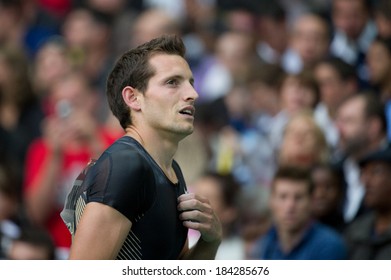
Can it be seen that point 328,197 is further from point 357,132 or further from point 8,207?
point 8,207

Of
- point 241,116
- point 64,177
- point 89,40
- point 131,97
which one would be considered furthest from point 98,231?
point 89,40

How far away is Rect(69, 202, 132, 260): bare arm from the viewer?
410cm

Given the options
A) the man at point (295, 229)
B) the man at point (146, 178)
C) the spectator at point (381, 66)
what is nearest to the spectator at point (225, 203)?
the man at point (295, 229)

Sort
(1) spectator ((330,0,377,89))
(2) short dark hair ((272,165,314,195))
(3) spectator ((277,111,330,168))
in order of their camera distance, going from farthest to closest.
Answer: (1) spectator ((330,0,377,89)) → (3) spectator ((277,111,330,168)) → (2) short dark hair ((272,165,314,195))

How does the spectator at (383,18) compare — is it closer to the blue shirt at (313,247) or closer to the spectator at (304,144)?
the spectator at (304,144)

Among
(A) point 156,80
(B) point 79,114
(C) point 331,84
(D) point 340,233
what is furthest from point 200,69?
(A) point 156,80

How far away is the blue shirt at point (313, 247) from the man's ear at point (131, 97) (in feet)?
8.40

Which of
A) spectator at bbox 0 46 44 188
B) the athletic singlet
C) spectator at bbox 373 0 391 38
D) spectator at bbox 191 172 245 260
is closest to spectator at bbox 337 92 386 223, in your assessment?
spectator at bbox 191 172 245 260

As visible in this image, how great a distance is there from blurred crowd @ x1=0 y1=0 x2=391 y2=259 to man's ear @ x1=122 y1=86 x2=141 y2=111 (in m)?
2.58

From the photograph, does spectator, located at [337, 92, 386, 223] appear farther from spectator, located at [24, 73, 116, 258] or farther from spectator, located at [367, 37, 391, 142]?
spectator, located at [24, 73, 116, 258]

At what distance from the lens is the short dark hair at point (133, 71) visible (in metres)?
4.46

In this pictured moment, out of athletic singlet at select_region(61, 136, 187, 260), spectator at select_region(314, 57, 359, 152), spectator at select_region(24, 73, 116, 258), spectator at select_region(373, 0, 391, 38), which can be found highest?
spectator at select_region(373, 0, 391, 38)
